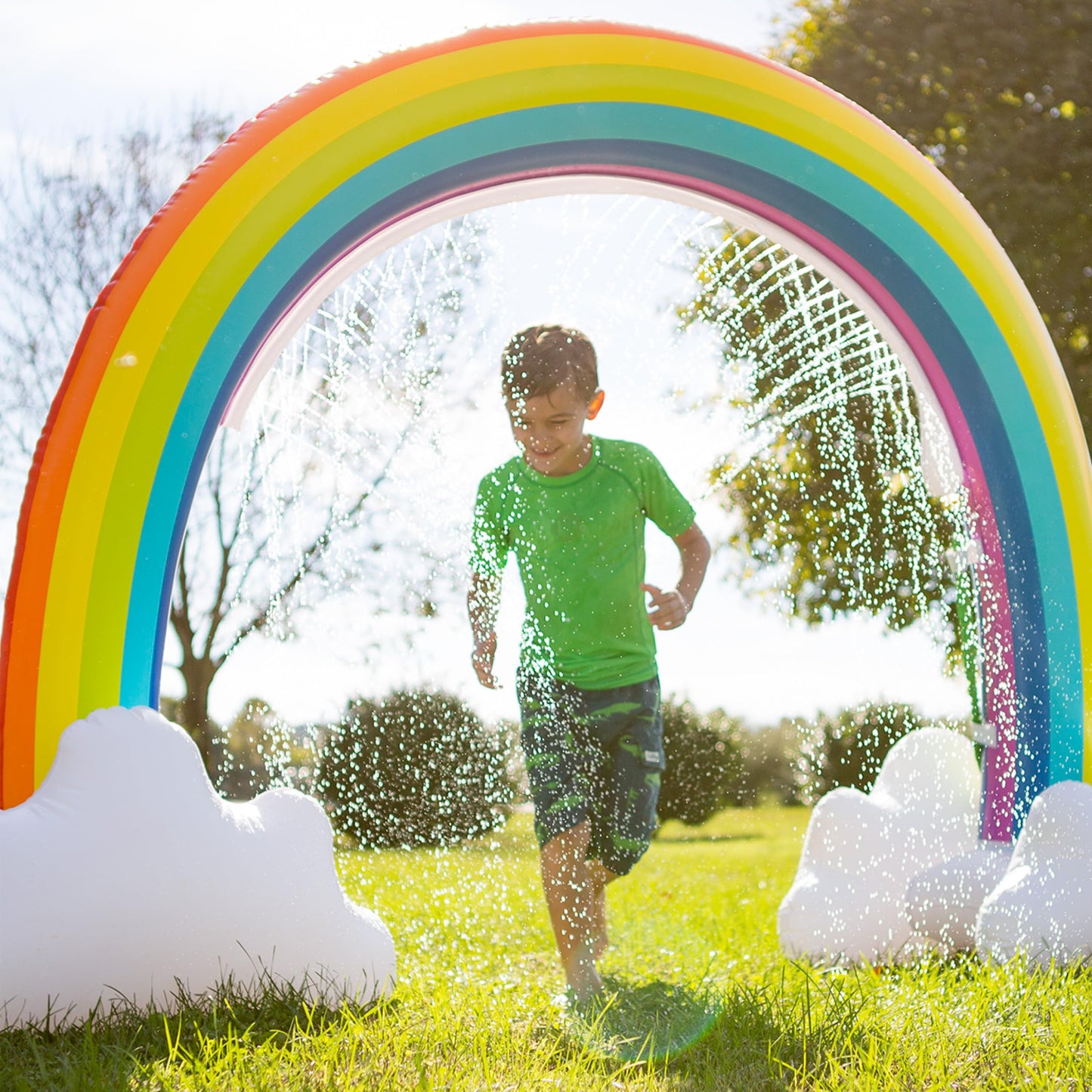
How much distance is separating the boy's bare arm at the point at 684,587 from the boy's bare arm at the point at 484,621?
386 millimetres

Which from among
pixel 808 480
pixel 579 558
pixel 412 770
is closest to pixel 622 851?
pixel 579 558

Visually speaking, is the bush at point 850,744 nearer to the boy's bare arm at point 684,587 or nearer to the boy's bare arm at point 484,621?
the boy's bare arm at point 684,587

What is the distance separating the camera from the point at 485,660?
269 cm

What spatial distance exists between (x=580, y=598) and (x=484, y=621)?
0.25 m

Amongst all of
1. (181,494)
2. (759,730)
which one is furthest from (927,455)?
(759,730)

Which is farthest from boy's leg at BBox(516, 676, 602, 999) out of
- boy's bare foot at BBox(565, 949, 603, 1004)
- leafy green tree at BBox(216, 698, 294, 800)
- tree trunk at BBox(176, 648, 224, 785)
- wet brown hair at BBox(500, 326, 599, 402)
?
tree trunk at BBox(176, 648, 224, 785)

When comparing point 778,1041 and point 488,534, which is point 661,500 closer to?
point 488,534

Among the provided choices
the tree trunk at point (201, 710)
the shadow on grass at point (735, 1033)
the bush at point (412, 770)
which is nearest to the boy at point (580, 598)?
the shadow on grass at point (735, 1033)

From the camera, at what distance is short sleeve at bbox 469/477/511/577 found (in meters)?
2.80

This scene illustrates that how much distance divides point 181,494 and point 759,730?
5.50 m

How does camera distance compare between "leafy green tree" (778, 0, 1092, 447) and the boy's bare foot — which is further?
"leafy green tree" (778, 0, 1092, 447)

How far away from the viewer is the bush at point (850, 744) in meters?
7.21

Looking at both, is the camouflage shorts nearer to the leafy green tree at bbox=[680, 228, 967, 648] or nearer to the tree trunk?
the leafy green tree at bbox=[680, 228, 967, 648]

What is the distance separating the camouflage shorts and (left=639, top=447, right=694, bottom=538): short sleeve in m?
0.41
